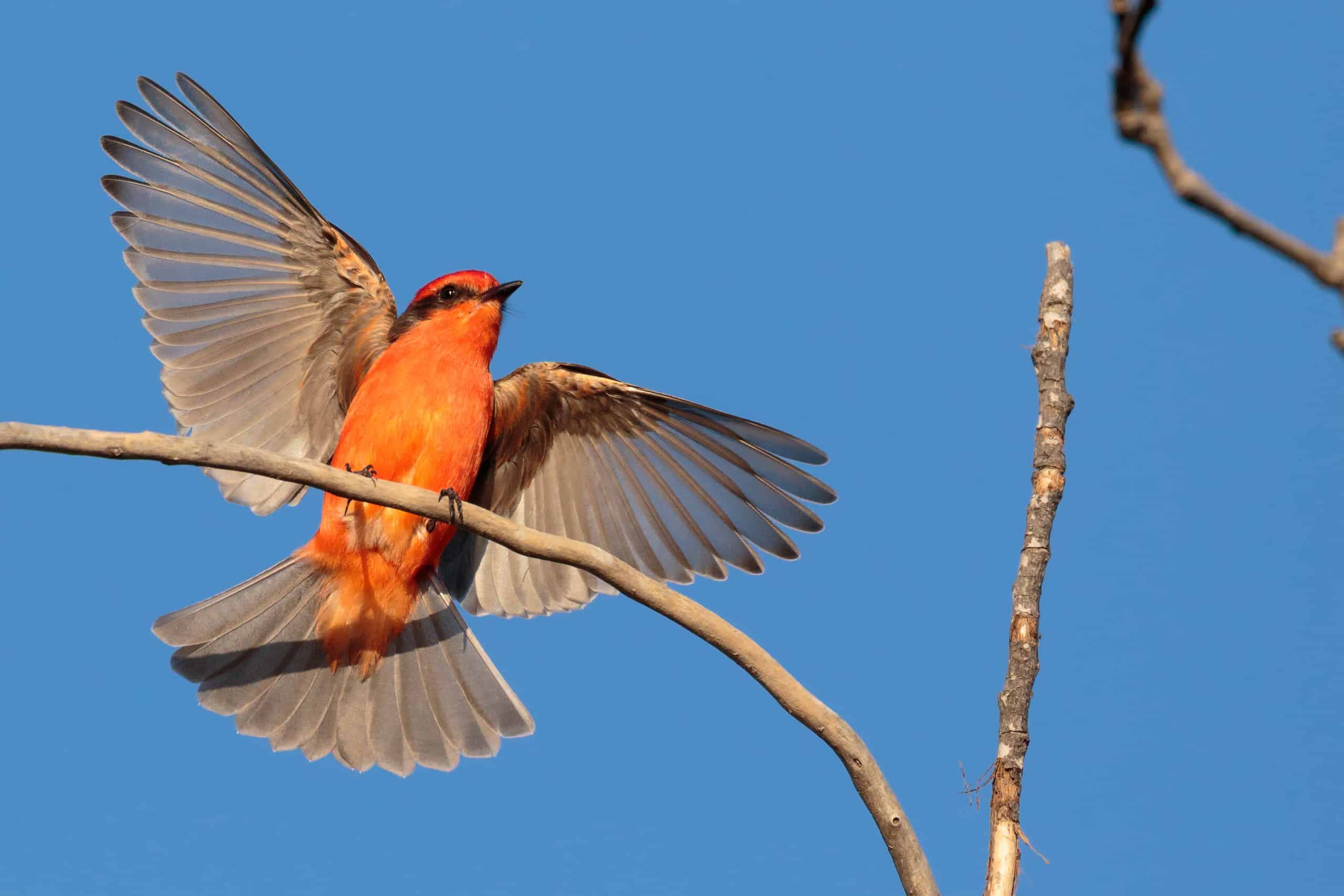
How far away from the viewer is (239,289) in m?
8.02

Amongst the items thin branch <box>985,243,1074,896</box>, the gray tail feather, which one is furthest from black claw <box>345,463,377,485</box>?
thin branch <box>985,243,1074,896</box>

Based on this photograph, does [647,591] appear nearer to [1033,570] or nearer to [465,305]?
[1033,570]

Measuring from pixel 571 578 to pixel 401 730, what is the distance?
135cm

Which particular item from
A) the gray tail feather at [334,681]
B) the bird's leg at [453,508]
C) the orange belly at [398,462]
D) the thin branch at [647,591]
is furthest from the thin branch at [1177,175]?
the gray tail feather at [334,681]

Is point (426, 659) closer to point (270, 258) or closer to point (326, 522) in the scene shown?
point (326, 522)

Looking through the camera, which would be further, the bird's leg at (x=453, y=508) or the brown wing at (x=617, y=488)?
the brown wing at (x=617, y=488)

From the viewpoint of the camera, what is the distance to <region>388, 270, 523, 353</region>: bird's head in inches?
298

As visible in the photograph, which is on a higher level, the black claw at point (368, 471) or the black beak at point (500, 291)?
the black beak at point (500, 291)

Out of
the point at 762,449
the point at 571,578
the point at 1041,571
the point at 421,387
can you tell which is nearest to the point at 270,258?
the point at 421,387

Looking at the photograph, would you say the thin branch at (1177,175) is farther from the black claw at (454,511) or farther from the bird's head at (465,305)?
the bird's head at (465,305)

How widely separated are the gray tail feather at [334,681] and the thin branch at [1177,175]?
5960 millimetres

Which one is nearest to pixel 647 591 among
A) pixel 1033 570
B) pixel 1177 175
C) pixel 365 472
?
pixel 1033 570

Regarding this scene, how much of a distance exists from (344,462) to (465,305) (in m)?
1.13

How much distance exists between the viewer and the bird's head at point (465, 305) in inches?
298
